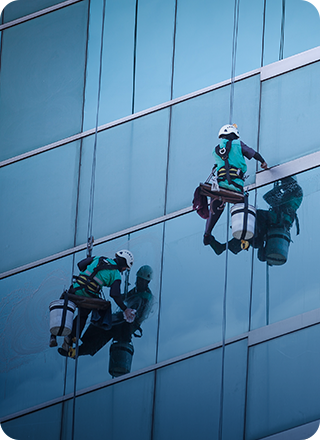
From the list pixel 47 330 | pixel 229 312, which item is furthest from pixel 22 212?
pixel 229 312

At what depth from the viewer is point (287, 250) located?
12406 millimetres

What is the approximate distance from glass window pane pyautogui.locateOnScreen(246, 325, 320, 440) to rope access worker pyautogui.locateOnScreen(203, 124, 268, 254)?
1.52 m

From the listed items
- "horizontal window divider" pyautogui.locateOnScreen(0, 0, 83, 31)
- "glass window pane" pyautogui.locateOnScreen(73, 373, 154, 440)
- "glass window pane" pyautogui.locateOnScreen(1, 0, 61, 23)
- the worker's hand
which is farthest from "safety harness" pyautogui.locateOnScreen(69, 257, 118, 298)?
"glass window pane" pyautogui.locateOnScreen(1, 0, 61, 23)

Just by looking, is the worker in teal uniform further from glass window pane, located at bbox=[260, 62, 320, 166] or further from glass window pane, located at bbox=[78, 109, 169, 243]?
glass window pane, located at bbox=[260, 62, 320, 166]

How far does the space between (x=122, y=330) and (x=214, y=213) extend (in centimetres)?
190

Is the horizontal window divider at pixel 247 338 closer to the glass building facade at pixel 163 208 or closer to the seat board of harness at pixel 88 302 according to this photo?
the glass building facade at pixel 163 208

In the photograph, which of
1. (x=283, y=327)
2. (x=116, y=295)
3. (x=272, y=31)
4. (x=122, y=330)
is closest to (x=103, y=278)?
(x=116, y=295)

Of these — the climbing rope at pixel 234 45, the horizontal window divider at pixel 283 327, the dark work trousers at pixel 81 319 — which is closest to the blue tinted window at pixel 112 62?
the climbing rope at pixel 234 45

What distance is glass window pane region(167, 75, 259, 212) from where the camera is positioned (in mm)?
13156

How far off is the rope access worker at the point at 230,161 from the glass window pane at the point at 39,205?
2.19 metres

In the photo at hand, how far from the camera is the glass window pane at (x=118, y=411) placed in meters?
12.2

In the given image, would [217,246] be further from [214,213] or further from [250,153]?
[250,153]

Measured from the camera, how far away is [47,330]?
13.1 metres

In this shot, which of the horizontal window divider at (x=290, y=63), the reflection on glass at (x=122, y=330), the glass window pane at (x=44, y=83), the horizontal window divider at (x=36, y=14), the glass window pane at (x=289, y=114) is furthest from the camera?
the horizontal window divider at (x=36, y=14)
